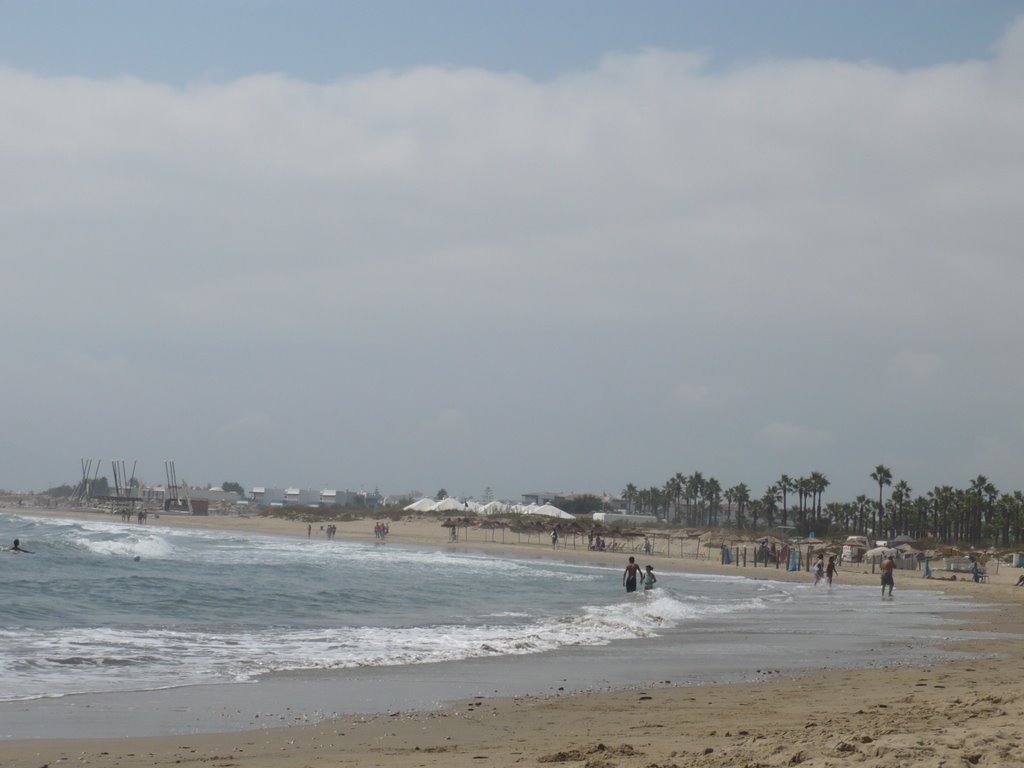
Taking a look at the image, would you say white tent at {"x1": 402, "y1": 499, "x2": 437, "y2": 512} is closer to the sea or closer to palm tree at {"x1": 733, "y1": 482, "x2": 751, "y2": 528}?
palm tree at {"x1": 733, "y1": 482, "x2": 751, "y2": 528}

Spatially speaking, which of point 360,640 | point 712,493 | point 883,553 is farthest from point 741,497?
point 360,640

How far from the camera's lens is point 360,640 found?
17.5m

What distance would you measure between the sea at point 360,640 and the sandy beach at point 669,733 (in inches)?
31.9

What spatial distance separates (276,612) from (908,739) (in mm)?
17239

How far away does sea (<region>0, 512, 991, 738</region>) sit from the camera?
37.0 feet

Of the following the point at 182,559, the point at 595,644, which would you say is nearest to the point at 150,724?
the point at 595,644

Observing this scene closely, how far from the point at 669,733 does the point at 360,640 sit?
9563mm

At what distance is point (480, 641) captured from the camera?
17578 mm

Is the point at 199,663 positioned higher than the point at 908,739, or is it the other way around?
the point at 908,739

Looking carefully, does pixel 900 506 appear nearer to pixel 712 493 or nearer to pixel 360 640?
pixel 712 493

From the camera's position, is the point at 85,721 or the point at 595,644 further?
the point at 595,644

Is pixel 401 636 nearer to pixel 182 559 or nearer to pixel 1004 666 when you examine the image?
pixel 1004 666

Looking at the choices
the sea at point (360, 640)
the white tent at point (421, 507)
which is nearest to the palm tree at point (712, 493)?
the white tent at point (421, 507)

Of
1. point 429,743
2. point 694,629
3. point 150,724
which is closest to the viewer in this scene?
point 429,743
